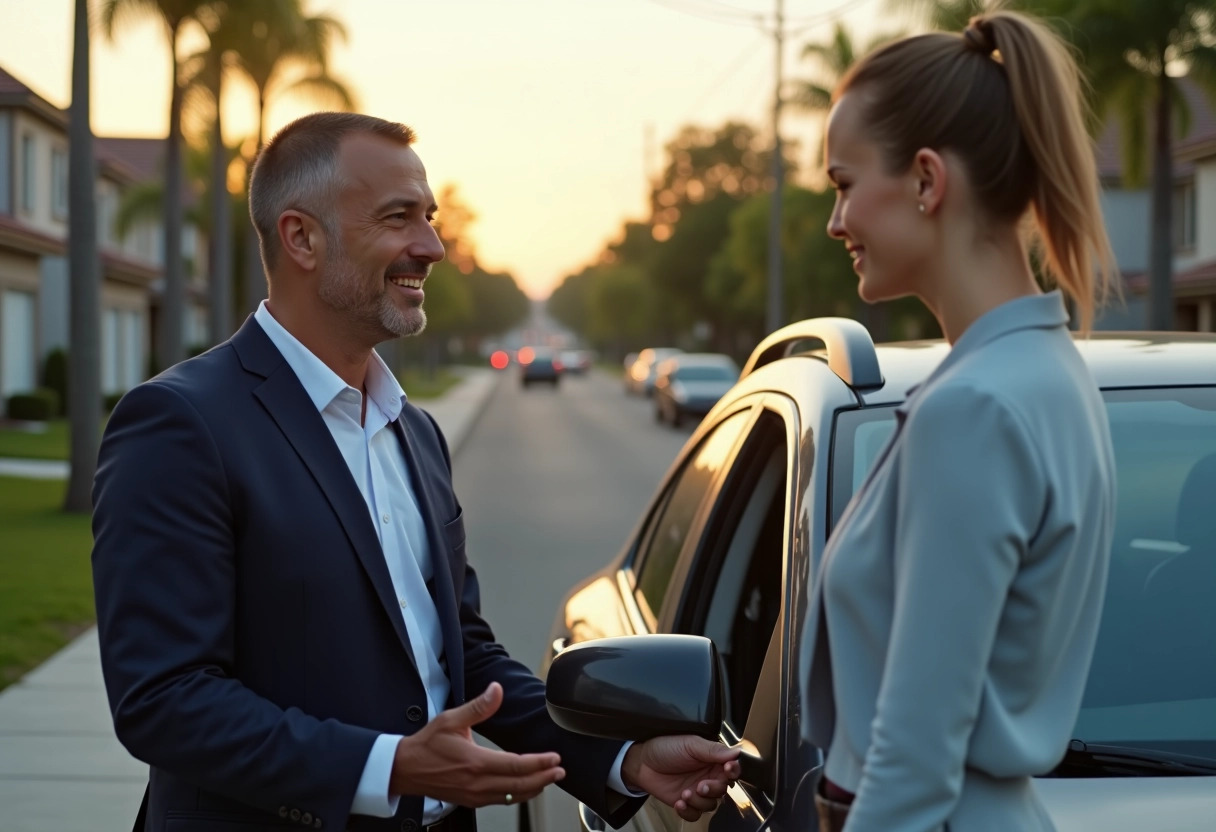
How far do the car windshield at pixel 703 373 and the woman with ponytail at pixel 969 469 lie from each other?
3376cm

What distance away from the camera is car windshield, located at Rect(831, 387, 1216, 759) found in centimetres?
239

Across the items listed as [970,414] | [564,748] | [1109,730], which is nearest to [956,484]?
[970,414]

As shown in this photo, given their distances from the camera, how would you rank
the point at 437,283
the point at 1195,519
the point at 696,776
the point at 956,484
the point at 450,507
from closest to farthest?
the point at 956,484, the point at 696,776, the point at 1195,519, the point at 450,507, the point at 437,283

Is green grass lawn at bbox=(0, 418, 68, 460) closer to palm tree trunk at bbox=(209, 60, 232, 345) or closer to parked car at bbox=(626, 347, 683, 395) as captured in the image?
palm tree trunk at bbox=(209, 60, 232, 345)

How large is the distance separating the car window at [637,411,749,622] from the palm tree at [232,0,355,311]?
22.9 metres

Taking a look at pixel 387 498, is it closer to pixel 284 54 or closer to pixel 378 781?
pixel 378 781

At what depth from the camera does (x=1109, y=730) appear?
2.36m

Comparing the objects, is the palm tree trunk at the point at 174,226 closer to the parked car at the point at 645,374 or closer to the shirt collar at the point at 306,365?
the shirt collar at the point at 306,365

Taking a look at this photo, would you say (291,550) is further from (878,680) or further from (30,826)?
(30,826)

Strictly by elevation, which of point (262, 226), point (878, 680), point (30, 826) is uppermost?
point (262, 226)

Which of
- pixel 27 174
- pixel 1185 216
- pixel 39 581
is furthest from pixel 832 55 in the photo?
pixel 39 581

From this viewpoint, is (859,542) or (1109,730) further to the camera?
(1109,730)

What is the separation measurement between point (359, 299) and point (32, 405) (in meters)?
31.2

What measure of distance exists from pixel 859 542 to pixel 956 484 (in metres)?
0.16
